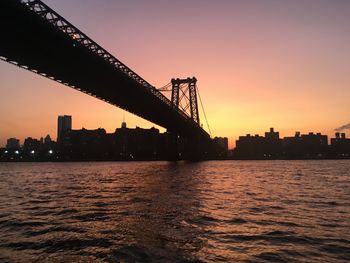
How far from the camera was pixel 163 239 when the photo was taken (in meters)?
9.25

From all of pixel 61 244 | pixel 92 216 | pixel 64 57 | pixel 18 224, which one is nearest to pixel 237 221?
pixel 92 216

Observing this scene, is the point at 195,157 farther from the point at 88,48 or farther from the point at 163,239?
the point at 163,239

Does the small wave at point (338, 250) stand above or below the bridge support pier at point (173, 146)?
below

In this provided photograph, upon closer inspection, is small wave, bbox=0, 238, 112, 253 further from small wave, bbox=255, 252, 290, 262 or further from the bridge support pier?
the bridge support pier

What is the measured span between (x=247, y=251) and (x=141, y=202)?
9884 mm

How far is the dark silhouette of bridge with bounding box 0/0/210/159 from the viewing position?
94.1 ft

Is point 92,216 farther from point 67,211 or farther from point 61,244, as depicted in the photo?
point 61,244

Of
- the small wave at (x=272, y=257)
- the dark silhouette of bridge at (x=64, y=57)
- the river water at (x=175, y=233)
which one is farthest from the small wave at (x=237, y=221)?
the dark silhouette of bridge at (x=64, y=57)

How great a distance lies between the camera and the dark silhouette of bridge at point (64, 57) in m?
28.7

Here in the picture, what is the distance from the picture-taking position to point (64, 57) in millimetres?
37125

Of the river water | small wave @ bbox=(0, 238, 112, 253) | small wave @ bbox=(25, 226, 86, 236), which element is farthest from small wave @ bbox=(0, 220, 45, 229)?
small wave @ bbox=(0, 238, 112, 253)

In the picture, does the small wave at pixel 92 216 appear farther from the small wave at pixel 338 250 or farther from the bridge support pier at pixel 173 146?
the bridge support pier at pixel 173 146

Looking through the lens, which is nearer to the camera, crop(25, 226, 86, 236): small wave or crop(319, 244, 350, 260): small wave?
crop(319, 244, 350, 260): small wave

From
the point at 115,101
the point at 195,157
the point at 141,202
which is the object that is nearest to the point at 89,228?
the point at 141,202
